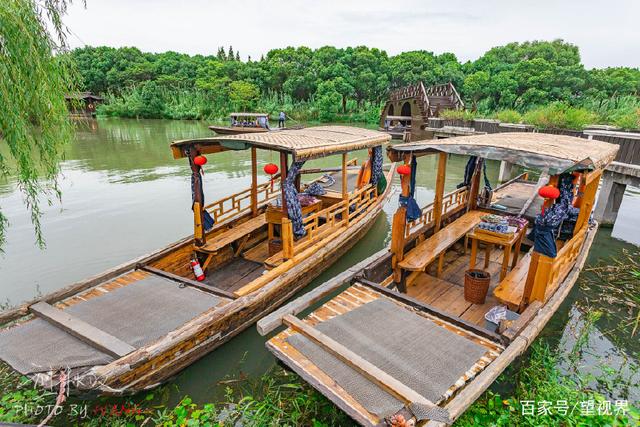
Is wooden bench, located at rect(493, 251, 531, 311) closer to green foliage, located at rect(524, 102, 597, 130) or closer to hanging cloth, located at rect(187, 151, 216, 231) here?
hanging cloth, located at rect(187, 151, 216, 231)

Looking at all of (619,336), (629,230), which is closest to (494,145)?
(619,336)

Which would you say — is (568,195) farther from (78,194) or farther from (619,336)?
(78,194)

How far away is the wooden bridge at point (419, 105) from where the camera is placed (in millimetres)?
27391

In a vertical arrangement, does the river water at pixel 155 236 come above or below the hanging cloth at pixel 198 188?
below

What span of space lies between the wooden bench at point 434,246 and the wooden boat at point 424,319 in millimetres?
27

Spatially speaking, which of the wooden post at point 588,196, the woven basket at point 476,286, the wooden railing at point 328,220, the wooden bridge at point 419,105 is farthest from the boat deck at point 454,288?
the wooden bridge at point 419,105

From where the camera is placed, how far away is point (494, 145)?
467 centimetres

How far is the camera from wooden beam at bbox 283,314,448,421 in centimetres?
303

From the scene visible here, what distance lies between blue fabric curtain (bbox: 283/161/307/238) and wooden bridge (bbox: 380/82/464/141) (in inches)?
827

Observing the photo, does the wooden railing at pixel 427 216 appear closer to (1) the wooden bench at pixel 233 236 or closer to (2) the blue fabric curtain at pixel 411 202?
(2) the blue fabric curtain at pixel 411 202

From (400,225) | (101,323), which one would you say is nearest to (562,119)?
(400,225)

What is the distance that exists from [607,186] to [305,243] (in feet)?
28.8

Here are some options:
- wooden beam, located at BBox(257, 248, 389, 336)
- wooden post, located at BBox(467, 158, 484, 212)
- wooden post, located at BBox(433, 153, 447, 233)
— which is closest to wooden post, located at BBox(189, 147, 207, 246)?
wooden beam, located at BBox(257, 248, 389, 336)

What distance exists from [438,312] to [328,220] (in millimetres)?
3096
